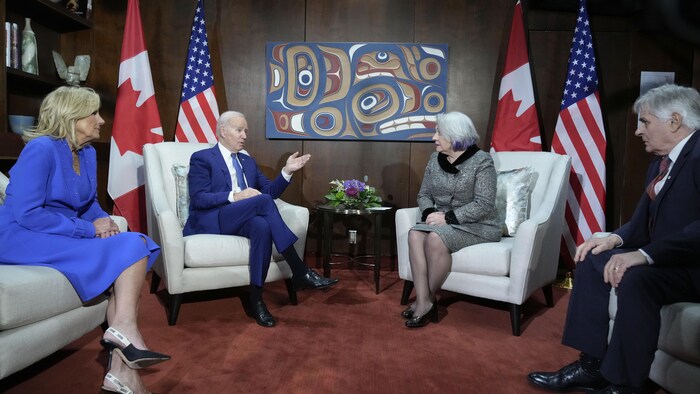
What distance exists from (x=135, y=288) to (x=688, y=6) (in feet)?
12.4

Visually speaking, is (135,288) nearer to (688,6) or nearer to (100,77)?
(100,77)

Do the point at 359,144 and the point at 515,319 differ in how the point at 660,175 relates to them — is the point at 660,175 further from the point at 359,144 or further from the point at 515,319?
the point at 359,144

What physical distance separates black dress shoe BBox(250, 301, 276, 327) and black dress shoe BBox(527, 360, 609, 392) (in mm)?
1412

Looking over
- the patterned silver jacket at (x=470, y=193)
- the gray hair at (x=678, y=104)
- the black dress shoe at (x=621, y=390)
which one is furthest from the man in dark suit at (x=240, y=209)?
the gray hair at (x=678, y=104)

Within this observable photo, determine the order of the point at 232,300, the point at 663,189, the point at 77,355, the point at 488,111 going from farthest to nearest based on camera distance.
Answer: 1. the point at 488,111
2. the point at 232,300
3. the point at 77,355
4. the point at 663,189

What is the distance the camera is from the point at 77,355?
241cm

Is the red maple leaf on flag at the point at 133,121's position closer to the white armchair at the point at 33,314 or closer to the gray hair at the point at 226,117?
the gray hair at the point at 226,117

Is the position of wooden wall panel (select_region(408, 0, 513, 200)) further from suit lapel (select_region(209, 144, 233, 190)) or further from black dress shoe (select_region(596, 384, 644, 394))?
black dress shoe (select_region(596, 384, 644, 394))

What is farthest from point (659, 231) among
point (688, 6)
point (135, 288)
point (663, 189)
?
point (688, 6)

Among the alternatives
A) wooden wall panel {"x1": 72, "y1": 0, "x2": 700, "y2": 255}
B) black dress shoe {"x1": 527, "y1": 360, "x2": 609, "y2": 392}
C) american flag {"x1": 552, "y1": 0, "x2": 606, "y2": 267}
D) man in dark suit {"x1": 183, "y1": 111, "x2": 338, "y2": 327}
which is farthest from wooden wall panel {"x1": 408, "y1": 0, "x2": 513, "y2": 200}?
black dress shoe {"x1": 527, "y1": 360, "x2": 609, "y2": 392}

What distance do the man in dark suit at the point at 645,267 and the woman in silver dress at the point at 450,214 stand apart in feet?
2.92

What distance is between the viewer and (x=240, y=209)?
306 cm

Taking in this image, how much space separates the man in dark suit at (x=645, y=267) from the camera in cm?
184

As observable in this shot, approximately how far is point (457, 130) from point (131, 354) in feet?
6.86
